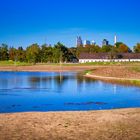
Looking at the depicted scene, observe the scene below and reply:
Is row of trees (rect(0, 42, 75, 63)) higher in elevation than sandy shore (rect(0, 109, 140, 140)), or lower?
higher

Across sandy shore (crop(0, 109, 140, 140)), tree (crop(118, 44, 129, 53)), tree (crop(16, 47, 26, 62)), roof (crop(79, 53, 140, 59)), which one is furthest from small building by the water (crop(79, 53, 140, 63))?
sandy shore (crop(0, 109, 140, 140))

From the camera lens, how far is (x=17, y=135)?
1246cm

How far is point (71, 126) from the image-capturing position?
14117 millimetres

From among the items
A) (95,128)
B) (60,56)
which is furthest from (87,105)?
(60,56)

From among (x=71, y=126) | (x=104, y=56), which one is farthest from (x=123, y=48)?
(x=71, y=126)

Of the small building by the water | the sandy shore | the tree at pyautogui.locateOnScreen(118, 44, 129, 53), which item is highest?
the tree at pyautogui.locateOnScreen(118, 44, 129, 53)

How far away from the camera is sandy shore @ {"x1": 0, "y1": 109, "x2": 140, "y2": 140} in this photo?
12367 millimetres

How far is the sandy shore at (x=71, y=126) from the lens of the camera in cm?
1237

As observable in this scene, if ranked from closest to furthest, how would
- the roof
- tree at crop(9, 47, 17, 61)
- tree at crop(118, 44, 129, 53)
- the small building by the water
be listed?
tree at crop(9, 47, 17, 61), the small building by the water, the roof, tree at crop(118, 44, 129, 53)

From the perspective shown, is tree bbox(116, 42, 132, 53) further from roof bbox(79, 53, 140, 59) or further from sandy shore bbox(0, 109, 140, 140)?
sandy shore bbox(0, 109, 140, 140)

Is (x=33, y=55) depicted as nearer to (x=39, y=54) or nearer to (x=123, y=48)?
(x=39, y=54)

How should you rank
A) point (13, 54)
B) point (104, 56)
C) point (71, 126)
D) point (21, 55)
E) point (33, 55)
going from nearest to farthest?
point (71, 126)
point (33, 55)
point (21, 55)
point (13, 54)
point (104, 56)

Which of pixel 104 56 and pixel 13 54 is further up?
pixel 13 54

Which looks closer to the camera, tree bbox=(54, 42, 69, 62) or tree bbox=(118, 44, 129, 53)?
tree bbox=(54, 42, 69, 62)
